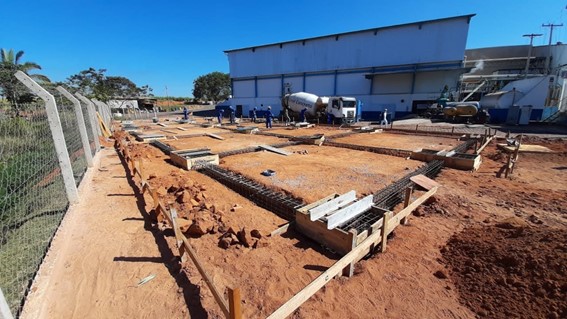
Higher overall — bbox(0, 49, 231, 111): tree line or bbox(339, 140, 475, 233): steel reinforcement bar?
bbox(0, 49, 231, 111): tree line

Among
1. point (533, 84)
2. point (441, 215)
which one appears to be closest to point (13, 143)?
point (441, 215)

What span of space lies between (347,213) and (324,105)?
20.8 meters

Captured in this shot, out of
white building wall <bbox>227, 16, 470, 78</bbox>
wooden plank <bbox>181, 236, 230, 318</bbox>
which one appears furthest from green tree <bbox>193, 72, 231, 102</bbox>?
wooden plank <bbox>181, 236, 230, 318</bbox>

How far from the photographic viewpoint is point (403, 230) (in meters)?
3.79

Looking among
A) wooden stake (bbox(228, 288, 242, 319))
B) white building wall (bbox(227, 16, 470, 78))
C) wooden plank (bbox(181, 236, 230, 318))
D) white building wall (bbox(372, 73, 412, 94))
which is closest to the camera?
wooden stake (bbox(228, 288, 242, 319))

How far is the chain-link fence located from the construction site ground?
0.52 ft

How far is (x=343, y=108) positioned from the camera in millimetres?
20672

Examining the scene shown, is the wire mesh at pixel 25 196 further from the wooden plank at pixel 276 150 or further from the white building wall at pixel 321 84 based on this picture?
the white building wall at pixel 321 84

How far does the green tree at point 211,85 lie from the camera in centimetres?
6662

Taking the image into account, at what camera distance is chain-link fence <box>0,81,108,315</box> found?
266cm

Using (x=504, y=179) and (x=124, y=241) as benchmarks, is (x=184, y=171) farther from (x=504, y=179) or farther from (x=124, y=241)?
(x=504, y=179)

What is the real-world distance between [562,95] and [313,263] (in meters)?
34.3

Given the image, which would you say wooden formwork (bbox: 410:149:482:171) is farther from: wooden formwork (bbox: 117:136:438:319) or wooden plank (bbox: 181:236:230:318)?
wooden plank (bbox: 181:236:230:318)

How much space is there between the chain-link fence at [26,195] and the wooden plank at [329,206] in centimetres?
318
